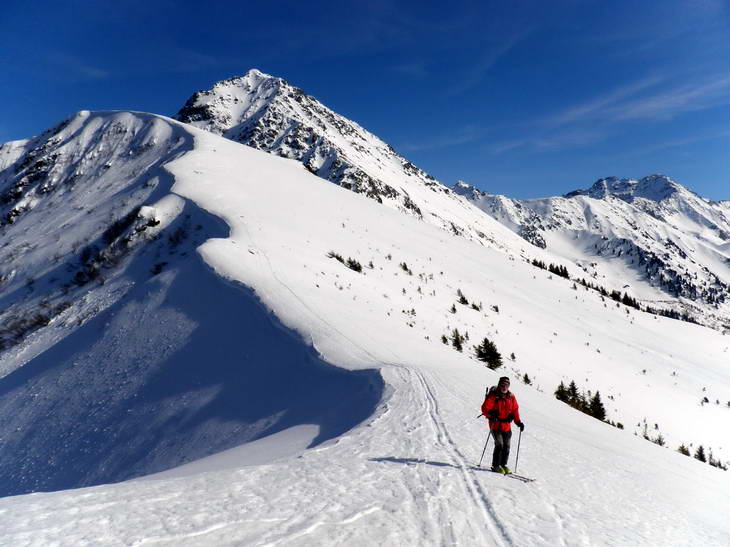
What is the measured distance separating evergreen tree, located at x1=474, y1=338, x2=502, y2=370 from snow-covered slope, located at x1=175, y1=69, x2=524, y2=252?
272ft

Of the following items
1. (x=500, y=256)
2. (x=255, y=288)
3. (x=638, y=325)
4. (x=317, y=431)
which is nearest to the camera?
(x=317, y=431)

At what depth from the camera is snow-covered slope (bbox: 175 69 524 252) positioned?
11181 cm

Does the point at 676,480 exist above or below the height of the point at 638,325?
below

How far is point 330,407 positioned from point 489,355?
9.84 meters

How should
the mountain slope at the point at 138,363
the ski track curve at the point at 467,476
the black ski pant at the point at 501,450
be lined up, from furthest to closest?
1. the mountain slope at the point at 138,363
2. the black ski pant at the point at 501,450
3. the ski track curve at the point at 467,476

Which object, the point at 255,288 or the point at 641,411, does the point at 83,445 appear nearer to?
the point at 255,288

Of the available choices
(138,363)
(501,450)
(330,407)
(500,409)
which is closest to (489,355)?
(330,407)

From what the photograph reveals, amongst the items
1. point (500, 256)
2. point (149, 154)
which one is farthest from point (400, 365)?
point (149, 154)

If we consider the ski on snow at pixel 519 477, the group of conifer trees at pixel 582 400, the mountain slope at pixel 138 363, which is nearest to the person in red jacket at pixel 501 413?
the ski on snow at pixel 519 477

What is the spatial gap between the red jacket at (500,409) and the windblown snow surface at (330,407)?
79 cm

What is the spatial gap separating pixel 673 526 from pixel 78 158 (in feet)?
202

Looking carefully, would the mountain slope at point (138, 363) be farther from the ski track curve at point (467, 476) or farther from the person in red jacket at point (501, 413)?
the person in red jacket at point (501, 413)

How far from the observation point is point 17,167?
57250 millimetres

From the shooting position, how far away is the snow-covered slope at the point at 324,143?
11181cm
